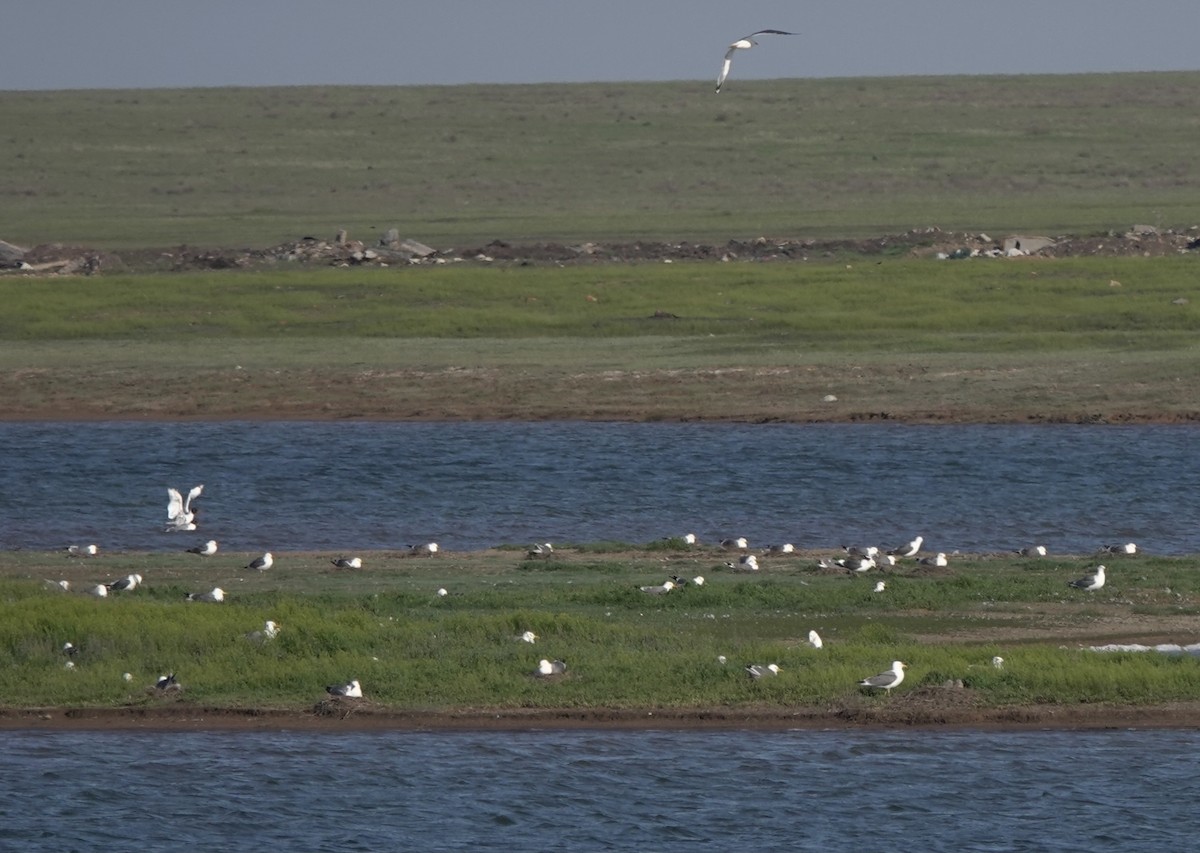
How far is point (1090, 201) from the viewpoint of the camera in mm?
60594

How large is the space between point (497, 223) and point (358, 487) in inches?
1237

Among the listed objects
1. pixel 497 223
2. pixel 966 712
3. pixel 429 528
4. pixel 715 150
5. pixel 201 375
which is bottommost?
pixel 966 712

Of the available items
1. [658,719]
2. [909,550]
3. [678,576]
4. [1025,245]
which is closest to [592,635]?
[658,719]

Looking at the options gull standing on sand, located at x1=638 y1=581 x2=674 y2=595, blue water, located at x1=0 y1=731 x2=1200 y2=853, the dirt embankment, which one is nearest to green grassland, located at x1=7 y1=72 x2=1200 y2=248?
gull standing on sand, located at x1=638 y1=581 x2=674 y2=595

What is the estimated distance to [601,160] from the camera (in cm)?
7000

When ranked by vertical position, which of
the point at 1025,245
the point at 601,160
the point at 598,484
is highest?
the point at 601,160

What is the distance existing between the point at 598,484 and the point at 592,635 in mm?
8663

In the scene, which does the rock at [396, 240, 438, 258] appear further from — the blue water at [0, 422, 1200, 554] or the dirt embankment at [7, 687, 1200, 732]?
the dirt embankment at [7, 687, 1200, 732]

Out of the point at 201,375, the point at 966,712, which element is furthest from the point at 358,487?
the point at 966,712

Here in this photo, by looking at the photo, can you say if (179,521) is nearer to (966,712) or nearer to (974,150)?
(966,712)

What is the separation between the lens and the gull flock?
1331 centimetres

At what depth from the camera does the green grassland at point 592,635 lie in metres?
13.2

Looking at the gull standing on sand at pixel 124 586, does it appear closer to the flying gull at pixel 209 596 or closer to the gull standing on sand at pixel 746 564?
the flying gull at pixel 209 596

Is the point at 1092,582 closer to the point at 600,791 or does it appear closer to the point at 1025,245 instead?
the point at 600,791
